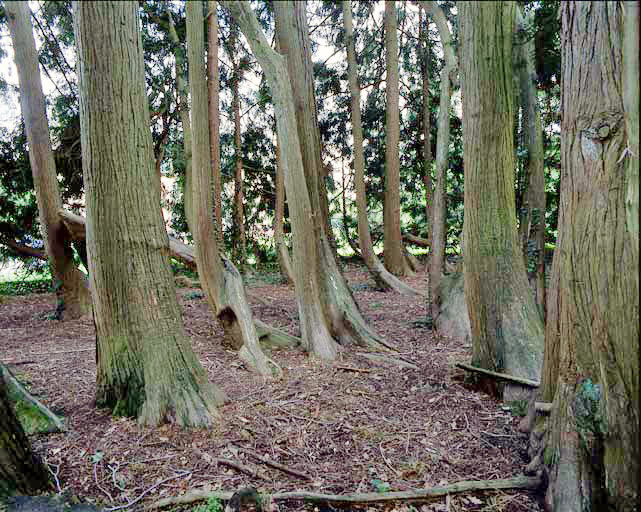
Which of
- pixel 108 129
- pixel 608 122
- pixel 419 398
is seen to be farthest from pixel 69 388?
pixel 608 122

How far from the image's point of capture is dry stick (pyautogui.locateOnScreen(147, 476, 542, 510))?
277cm

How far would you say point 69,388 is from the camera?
14.1 ft

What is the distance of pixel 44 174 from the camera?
7.35 metres

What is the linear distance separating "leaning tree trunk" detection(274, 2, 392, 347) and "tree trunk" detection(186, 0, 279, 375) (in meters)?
1.05

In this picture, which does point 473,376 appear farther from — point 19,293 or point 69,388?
point 19,293

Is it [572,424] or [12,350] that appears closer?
[572,424]

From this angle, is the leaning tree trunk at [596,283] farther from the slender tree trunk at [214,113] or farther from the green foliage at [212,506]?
the slender tree trunk at [214,113]

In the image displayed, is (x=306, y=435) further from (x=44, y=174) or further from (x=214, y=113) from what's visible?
(x=44, y=174)

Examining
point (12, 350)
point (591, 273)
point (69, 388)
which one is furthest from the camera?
point (12, 350)

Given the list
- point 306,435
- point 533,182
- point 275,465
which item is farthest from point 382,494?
point 533,182

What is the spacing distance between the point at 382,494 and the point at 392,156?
401 inches

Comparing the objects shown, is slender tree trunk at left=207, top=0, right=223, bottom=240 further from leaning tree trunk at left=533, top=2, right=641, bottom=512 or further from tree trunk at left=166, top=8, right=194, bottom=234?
leaning tree trunk at left=533, top=2, right=641, bottom=512

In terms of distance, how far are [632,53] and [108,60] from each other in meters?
3.24

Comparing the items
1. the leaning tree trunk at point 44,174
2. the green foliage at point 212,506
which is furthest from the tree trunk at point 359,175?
the green foliage at point 212,506
